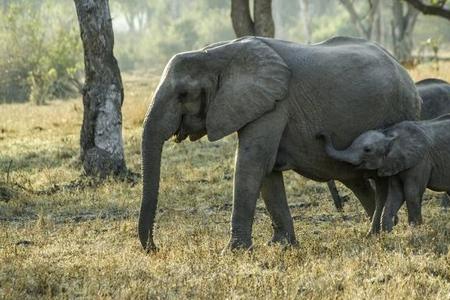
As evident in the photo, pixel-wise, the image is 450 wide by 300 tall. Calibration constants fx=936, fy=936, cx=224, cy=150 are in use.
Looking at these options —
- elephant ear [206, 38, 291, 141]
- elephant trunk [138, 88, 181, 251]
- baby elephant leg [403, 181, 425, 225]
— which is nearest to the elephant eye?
elephant trunk [138, 88, 181, 251]

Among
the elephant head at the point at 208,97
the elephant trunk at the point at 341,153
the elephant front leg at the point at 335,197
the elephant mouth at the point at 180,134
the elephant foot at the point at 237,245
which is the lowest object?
the elephant front leg at the point at 335,197

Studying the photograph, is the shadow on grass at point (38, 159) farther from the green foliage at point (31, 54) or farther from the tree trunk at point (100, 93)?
the green foliage at point (31, 54)

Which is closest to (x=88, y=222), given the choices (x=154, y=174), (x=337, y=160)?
(x=154, y=174)

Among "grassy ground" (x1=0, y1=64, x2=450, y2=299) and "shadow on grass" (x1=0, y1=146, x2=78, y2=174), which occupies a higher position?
"grassy ground" (x1=0, y1=64, x2=450, y2=299)

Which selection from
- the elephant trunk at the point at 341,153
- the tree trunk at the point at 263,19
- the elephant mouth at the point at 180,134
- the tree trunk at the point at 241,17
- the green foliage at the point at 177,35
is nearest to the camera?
the elephant mouth at the point at 180,134

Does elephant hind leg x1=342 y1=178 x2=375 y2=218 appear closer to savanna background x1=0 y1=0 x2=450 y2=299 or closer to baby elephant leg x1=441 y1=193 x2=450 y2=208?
savanna background x1=0 y1=0 x2=450 y2=299

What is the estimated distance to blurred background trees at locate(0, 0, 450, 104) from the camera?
113ft

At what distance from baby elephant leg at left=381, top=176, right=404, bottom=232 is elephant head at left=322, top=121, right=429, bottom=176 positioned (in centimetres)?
18

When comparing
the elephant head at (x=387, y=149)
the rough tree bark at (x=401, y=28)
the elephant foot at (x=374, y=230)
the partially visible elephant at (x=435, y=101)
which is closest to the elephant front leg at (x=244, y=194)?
the elephant head at (x=387, y=149)

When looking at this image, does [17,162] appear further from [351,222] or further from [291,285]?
[291,285]

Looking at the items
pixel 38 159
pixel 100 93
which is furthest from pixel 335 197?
pixel 38 159

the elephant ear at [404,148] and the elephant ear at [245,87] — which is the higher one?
the elephant ear at [245,87]

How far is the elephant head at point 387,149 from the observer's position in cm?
855

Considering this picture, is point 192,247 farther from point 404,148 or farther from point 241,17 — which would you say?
point 241,17
